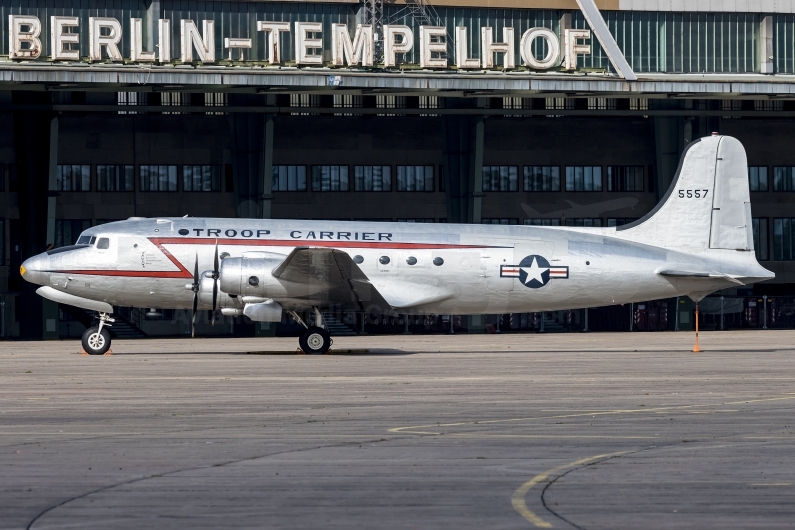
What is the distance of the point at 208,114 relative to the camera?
59.3 m

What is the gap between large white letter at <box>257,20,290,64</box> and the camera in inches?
1983

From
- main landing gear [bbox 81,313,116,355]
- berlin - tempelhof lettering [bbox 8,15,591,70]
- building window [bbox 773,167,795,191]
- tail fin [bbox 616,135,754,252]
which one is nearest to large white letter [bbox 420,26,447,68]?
berlin - tempelhof lettering [bbox 8,15,591,70]

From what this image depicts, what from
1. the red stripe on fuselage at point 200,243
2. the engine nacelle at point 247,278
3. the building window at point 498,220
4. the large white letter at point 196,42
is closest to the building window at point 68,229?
the large white letter at point 196,42

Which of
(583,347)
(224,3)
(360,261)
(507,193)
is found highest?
(224,3)

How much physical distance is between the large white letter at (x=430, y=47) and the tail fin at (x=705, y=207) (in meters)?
18.5

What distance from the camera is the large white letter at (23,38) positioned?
157 ft

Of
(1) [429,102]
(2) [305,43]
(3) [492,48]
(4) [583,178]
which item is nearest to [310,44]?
(2) [305,43]

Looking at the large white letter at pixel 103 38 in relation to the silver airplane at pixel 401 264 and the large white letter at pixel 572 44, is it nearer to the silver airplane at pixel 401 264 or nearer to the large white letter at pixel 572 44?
the silver airplane at pixel 401 264

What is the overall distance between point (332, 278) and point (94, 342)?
8186 millimetres

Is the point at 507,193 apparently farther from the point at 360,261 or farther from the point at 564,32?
the point at 360,261

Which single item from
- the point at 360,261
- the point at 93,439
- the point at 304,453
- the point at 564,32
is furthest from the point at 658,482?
the point at 564,32

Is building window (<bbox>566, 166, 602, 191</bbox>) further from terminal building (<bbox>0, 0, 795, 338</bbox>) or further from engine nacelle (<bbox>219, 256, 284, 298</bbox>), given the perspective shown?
engine nacelle (<bbox>219, 256, 284, 298</bbox>)

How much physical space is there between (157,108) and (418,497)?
49398 millimetres

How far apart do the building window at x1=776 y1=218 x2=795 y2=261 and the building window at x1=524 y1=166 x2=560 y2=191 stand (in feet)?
46.4
